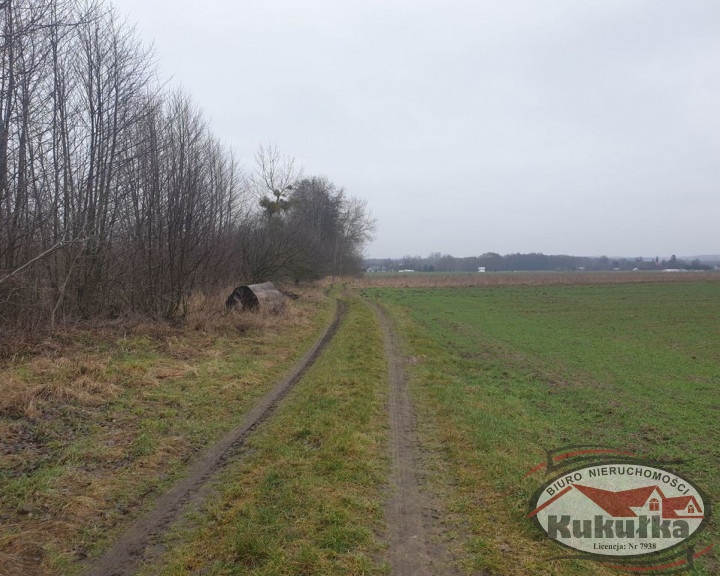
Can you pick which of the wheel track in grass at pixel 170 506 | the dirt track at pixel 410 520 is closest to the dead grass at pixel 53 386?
the wheel track in grass at pixel 170 506

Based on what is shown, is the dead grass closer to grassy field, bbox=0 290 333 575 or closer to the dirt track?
grassy field, bbox=0 290 333 575

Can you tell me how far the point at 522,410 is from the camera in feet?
24.6

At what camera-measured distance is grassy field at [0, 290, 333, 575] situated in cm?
373

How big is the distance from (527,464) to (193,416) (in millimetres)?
4783

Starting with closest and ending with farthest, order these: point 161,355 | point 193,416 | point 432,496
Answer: point 432,496 < point 193,416 < point 161,355

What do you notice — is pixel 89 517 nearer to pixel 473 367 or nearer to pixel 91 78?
pixel 473 367

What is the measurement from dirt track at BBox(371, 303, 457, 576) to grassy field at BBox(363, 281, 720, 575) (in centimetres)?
18

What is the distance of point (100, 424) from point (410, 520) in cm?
461

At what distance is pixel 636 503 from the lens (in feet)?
13.2

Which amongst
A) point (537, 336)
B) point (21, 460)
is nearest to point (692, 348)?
point (537, 336)

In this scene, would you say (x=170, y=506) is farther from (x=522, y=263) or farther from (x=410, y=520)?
(x=522, y=263)

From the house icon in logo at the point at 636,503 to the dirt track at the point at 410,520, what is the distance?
0.96 meters

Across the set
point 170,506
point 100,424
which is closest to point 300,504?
point 170,506

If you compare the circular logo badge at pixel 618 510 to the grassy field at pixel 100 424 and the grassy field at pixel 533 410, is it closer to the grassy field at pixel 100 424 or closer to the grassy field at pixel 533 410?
the grassy field at pixel 533 410
